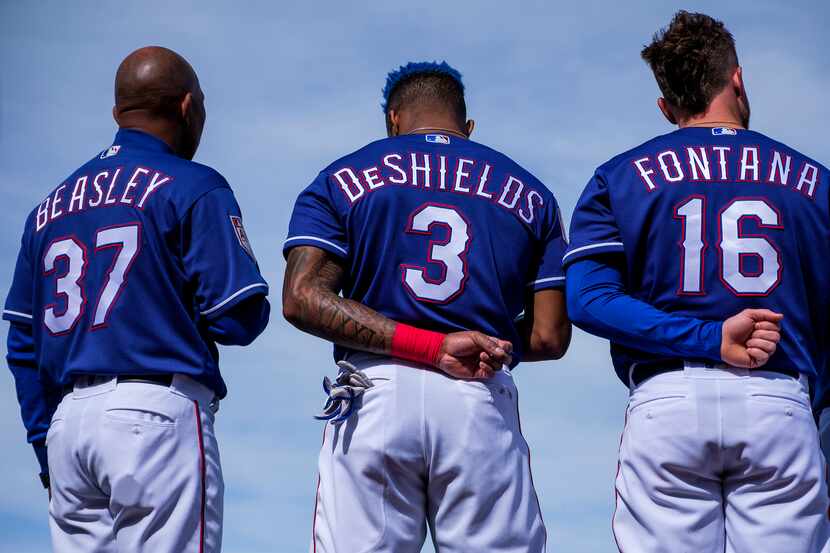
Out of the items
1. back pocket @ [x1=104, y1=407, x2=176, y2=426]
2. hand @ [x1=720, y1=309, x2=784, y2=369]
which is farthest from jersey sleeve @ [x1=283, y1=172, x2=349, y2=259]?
hand @ [x1=720, y1=309, x2=784, y2=369]

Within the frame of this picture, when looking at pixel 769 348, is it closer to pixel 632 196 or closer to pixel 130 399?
pixel 632 196

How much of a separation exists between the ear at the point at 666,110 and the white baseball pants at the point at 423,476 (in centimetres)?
181

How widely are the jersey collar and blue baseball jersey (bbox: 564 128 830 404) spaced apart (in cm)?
226

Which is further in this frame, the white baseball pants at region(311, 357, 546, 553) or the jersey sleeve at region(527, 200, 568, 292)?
the jersey sleeve at region(527, 200, 568, 292)

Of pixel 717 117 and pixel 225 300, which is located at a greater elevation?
pixel 717 117

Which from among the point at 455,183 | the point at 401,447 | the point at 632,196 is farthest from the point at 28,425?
the point at 632,196

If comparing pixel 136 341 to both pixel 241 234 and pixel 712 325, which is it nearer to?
pixel 241 234

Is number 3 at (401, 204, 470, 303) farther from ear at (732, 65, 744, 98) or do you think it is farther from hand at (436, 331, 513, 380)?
ear at (732, 65, 744, 98)

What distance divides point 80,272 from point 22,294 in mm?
628

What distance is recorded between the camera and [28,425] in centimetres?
667

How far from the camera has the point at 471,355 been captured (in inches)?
Answer: 230

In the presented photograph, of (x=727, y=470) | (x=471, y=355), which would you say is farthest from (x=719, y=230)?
(x=471, y=355)

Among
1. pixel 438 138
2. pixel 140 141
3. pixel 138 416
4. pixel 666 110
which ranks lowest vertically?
pixel 138 416

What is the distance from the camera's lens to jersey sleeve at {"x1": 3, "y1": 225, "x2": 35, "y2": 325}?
670 centimetres
